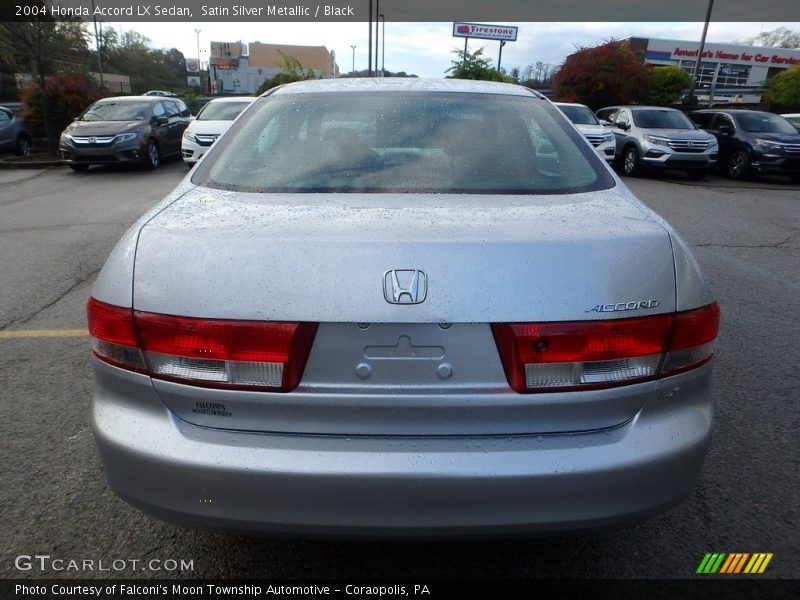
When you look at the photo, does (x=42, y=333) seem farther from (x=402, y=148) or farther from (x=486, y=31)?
(x=486, y=31)

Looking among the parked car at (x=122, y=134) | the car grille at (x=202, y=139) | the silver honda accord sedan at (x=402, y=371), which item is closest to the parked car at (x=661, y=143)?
the car grille at (x=202, y=139)

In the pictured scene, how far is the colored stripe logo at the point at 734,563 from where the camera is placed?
2102 millimetres

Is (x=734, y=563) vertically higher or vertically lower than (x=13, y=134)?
higher

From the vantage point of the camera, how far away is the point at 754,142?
13.8 metres

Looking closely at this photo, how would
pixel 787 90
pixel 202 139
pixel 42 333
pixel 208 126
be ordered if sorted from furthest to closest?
pixel 787 90 < pixel 208 126 < pixel 202 139 < pixel 42 333

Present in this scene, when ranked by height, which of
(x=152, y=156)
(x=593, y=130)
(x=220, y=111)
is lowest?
(x=152, y=156)

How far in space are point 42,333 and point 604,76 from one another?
2174 centimetres

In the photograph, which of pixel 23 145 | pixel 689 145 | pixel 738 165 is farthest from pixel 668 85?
pixel 23 145

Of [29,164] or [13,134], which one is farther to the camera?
[13,134]

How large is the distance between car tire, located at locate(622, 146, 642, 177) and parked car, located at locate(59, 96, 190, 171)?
447 inches

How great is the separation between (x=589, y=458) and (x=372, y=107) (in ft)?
5.59

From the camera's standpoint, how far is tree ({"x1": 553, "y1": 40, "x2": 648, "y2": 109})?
2155 centimetres

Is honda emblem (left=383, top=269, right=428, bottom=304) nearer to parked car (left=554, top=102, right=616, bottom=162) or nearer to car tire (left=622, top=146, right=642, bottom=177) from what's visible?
parked car (left=554, top=102, right=616, bottom=162)

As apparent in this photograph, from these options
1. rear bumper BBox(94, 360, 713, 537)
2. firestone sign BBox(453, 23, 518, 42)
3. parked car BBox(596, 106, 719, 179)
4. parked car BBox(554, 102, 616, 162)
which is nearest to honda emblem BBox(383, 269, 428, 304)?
rear bumper BBox(94, 360, 713, 537)
